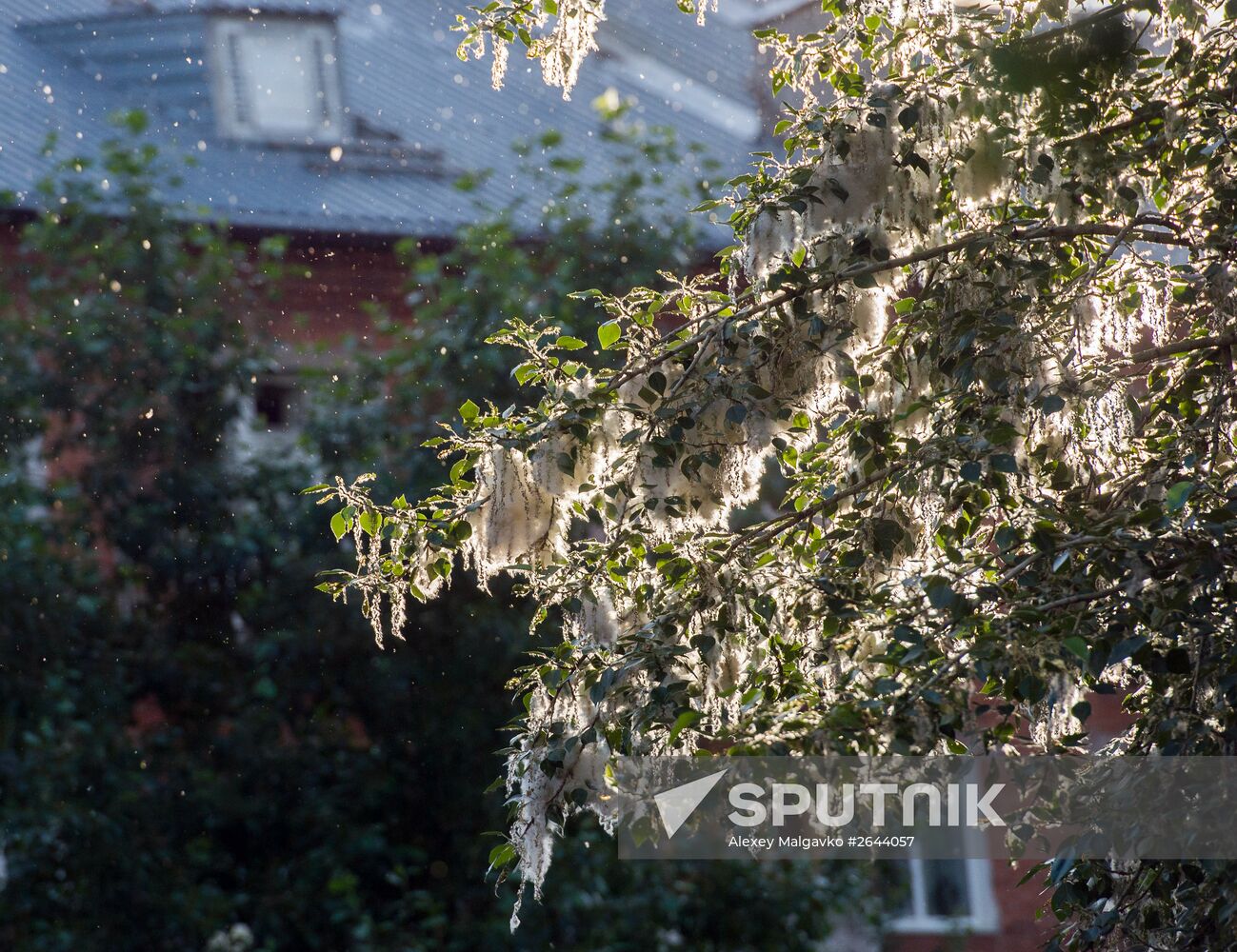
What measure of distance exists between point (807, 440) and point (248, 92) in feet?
22.5

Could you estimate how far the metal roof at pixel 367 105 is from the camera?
24.5 feet

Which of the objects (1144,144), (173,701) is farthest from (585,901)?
(1144,144)

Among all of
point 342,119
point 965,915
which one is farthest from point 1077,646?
point 342,119

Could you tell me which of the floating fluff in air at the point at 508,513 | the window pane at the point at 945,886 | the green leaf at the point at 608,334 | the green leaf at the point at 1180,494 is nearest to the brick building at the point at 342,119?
the window pane at the point at 945,886

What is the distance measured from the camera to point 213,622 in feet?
20.9

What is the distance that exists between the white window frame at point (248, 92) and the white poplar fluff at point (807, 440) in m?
6.41

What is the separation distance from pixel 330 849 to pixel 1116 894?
4536mm

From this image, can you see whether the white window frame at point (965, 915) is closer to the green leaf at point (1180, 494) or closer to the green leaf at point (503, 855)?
the green leaf at point (503, 855)

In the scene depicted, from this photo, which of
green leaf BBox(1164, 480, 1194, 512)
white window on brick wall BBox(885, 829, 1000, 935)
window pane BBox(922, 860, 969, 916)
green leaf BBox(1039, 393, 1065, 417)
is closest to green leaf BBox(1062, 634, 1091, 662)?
green leaf BBox(1164, 480, 1194, 512)

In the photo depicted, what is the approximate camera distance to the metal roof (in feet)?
24.5

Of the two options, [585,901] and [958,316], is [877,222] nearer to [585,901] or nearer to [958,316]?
[958,316]

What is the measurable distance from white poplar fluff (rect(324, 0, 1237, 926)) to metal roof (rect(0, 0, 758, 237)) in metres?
4.39

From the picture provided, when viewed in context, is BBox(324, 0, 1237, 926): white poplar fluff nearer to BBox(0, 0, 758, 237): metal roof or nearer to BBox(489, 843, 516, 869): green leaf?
BBox(489, 843, 516, 869): green leaf

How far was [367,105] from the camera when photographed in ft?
28.2
